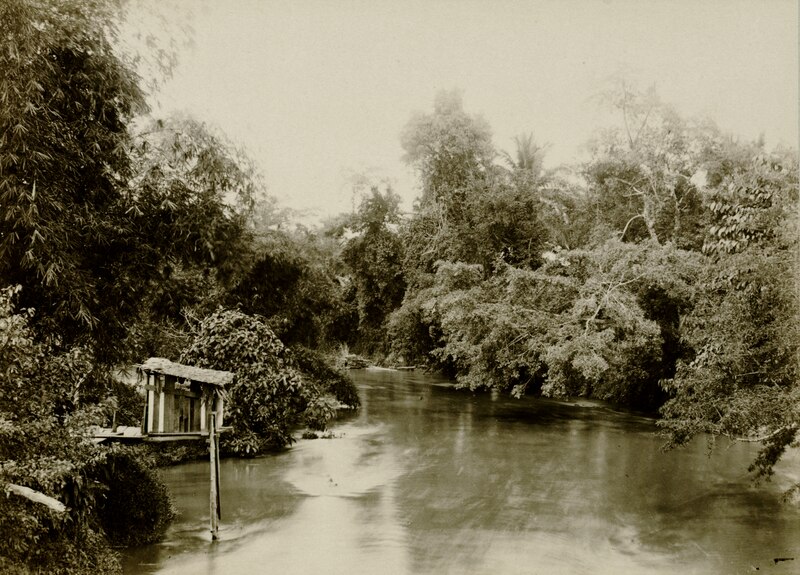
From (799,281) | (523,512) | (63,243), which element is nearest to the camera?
(63,243)

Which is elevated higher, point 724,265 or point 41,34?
point 41,34

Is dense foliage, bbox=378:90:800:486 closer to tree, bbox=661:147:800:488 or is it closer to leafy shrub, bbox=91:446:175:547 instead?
tree, bbox=661:147:800:488

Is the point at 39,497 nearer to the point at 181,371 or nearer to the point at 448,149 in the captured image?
the point at 181,371

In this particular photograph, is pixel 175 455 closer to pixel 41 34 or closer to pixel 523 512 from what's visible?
pixel 523 512

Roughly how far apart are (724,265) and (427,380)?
687 inches

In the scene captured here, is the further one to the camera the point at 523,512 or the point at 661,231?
the point at 661,231

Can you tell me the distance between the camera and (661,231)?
52.4 ft

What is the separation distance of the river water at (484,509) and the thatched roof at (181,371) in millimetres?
1991

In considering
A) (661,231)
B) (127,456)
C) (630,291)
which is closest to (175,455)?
(127,456)

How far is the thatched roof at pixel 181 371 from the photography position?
655 centimetres

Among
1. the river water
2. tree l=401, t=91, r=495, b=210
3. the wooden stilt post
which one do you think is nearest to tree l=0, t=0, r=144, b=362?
the wooden stilt post

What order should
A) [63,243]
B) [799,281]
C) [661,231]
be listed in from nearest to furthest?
1. [63,243]
2. [799,281]
3. [661,231]

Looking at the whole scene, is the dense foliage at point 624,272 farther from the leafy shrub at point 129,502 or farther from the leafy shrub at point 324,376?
the leafy shrub at point 129,502

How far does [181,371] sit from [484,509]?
192 inches
